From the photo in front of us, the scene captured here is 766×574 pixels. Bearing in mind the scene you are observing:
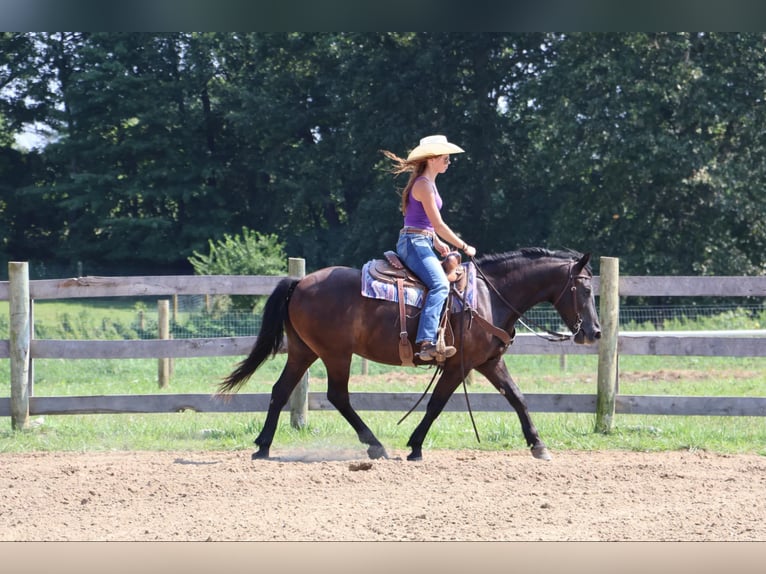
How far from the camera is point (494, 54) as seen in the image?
33.2 m

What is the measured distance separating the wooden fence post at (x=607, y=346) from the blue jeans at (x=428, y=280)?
2053 millimetres

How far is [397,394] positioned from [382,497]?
2.51 meters

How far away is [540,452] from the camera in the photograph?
7.65m

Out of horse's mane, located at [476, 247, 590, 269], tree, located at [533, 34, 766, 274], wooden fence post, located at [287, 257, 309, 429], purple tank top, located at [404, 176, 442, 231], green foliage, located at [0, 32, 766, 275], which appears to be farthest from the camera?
green foliage, located at [0, 32, 766, 275]

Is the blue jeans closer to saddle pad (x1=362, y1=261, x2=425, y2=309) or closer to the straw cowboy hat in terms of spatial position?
saddle pad (x1=362, y1=261, x2=425, y2=309)

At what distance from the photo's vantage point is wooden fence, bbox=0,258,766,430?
338 inches

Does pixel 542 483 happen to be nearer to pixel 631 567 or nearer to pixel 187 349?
pixel 631 567

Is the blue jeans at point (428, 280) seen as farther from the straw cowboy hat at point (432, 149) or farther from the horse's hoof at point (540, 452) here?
the horse's hoof at point (540, 452)

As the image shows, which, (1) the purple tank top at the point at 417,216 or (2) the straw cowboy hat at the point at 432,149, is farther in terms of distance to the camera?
(1) the purple tank top at the point at 417,216

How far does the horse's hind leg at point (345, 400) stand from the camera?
7594 millimetres

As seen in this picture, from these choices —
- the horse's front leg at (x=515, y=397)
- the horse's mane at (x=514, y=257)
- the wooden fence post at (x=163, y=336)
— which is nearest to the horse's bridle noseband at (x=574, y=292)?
the horse's mane at (x=514, y=257)

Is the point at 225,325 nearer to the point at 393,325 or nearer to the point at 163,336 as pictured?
the point at 163,336

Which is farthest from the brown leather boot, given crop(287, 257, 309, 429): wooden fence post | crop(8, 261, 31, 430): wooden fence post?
crop(8, 261, 31, 430): wooden fence post
